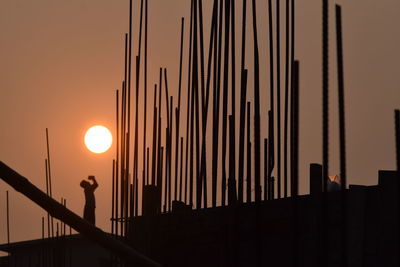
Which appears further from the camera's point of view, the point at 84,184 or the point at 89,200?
the point at 84,184

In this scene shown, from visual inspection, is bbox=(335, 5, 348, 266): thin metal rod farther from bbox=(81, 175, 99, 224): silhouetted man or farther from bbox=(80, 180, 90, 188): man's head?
bbox=(80, 180, 90, 188): man's head

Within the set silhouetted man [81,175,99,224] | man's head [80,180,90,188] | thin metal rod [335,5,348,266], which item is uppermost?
man's head [80,180,90,188]

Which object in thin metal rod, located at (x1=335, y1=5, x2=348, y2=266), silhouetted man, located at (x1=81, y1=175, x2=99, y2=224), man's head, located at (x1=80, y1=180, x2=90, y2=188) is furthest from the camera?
man's head, located at (x1=80, y1=180, x2=90, y2=188)

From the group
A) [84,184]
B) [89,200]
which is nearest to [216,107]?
[89,200]

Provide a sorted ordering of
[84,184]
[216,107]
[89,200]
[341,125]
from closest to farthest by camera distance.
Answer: [341,125] < [216,107] < [89,200] < [84,184]

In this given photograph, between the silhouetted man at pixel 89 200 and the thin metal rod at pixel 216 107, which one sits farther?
the silhouetted man at pixel 89 200

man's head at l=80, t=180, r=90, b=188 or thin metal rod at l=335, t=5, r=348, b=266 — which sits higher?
man's head at l=80, t=180, r=90, b=188

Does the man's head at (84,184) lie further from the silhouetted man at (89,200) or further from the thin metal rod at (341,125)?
the thin metal rod at (341,125)

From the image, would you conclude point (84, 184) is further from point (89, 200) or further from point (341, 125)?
point (341, 125)

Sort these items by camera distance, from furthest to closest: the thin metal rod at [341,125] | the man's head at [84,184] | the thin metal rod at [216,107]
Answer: the man's head at [84,184] < the thin metal rod at [216,107] < the thin metal rod at [341,125]

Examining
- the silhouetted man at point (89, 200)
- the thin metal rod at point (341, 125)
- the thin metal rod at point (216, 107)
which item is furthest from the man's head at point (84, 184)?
the thin metal rod at point (341, 125)

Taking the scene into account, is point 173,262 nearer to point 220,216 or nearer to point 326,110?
point 220,216

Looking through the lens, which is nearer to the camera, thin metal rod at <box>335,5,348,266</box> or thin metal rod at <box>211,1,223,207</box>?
thin metal rod at <box>335,5,348,266</box>

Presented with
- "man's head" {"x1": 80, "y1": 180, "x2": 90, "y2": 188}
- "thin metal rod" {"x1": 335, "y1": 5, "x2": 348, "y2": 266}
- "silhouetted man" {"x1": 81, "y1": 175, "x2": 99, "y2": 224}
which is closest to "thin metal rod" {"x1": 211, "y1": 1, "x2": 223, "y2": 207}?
"thin metal rod" {"x1": 335, "y1": 5, "x2": 348, "y2": 266}
